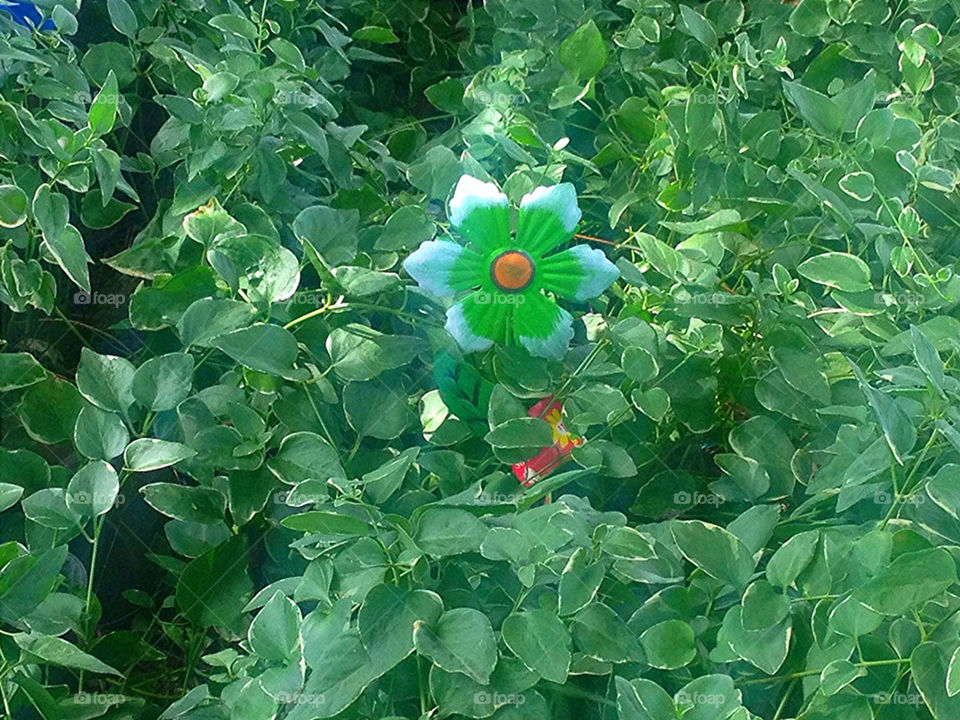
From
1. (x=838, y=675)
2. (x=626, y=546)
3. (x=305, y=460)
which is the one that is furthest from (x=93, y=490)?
(x=838, y=675)

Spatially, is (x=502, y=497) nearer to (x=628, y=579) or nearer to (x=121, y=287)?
(x=628, y=579)

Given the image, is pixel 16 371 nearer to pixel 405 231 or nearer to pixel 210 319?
pixel 210 319

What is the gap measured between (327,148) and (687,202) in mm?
328

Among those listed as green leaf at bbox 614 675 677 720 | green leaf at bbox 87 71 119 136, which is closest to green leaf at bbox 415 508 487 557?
green leaf at bbox 614 675 677 720

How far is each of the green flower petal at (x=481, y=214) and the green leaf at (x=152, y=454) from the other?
0.26 m

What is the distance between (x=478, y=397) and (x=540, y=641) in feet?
0.87

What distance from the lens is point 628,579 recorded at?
661mm

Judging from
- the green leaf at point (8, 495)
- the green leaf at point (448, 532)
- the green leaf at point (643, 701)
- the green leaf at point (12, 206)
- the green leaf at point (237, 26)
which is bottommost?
the green leaf at point (8, 495)

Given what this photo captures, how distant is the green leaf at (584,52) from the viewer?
1.13 m

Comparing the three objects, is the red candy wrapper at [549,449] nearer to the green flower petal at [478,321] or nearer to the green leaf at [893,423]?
the green flower petal at [478,321]

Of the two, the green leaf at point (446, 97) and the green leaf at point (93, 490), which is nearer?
the green leaf at point (93, 490)

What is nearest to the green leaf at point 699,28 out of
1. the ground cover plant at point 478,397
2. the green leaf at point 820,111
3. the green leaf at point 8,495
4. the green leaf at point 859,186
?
the ground cover plant at point 478,397

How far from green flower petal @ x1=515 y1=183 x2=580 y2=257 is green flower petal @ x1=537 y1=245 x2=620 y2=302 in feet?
0.04

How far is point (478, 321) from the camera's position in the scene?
797 mm
